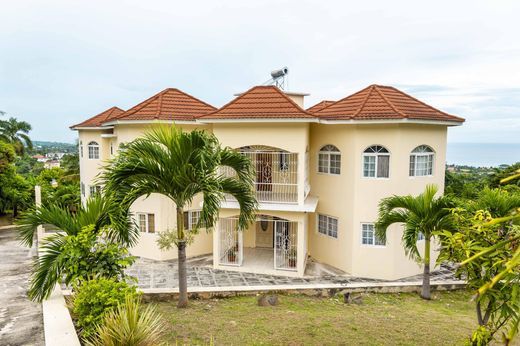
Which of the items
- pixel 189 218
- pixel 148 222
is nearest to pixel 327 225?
pixel 189 218

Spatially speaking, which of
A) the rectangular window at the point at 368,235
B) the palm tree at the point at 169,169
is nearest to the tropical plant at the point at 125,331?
the palm tree at the point at 169,169

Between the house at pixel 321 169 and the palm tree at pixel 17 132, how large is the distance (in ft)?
130

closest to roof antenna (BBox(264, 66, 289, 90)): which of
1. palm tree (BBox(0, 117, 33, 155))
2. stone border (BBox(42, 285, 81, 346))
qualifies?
stone border (BBox(42, 285, 81, 346))

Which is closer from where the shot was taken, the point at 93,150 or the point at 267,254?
the point at 267,254

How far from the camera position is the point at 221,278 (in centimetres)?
1323

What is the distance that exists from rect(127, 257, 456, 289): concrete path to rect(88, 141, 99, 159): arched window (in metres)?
7.98

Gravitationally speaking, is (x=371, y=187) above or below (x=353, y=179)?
below

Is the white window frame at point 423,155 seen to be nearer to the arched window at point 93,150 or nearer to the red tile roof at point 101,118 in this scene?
the red tile roof at point 101,118

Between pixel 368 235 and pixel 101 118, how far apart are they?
15945 mm

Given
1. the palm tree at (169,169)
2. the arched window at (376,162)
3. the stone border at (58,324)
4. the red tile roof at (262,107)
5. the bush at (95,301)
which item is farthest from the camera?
the arched window at (376,162)

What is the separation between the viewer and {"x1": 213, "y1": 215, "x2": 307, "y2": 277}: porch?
13836 millimetres

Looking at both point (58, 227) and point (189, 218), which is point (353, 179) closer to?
point (189, 218)

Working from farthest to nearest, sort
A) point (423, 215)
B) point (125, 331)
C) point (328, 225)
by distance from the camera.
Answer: point (328, 225), point (423, 215), point (125, 331)

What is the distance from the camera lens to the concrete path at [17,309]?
6.60 m
